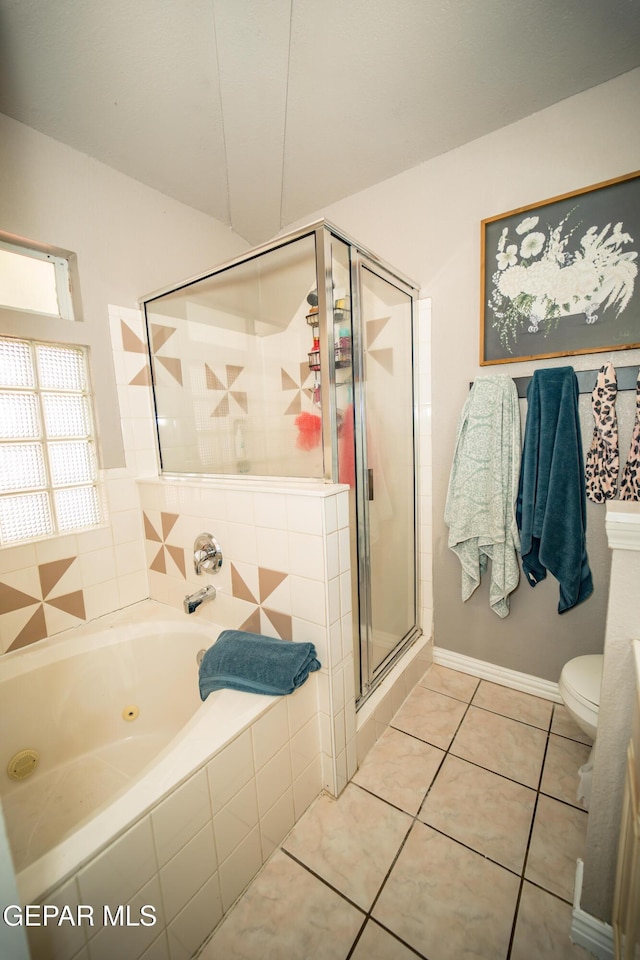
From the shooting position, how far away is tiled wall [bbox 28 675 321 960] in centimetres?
69

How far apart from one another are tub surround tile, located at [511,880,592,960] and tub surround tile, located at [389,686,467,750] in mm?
479

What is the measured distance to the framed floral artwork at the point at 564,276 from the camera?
1.30 m

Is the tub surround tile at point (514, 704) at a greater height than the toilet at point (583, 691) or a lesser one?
lesser

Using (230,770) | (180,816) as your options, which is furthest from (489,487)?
(180,816)

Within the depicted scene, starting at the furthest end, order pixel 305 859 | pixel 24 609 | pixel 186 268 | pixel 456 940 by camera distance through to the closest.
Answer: pixel 186 268 → pixel 24 609 → pixel 305 859 → pixel 456 940

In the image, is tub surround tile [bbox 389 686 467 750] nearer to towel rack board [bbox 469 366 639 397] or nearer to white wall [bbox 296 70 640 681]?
white wall [bbox 296 70 640 681]

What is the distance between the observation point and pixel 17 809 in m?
1.17

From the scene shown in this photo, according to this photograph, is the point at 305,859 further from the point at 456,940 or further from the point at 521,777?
the point at 521,777

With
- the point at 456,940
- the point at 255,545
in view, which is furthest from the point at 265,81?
the point at 456,940

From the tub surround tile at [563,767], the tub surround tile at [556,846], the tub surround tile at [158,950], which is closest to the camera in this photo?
the tub surround tile at [158,950]

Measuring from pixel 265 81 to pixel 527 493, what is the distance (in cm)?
175

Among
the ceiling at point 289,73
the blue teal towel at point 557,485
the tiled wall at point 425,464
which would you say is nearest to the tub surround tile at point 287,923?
the tiled wall at point 425,464

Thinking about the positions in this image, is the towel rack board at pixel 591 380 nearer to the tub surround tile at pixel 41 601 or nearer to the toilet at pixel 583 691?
the toilet at pixel 583 691

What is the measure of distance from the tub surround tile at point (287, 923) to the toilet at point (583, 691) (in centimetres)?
83
